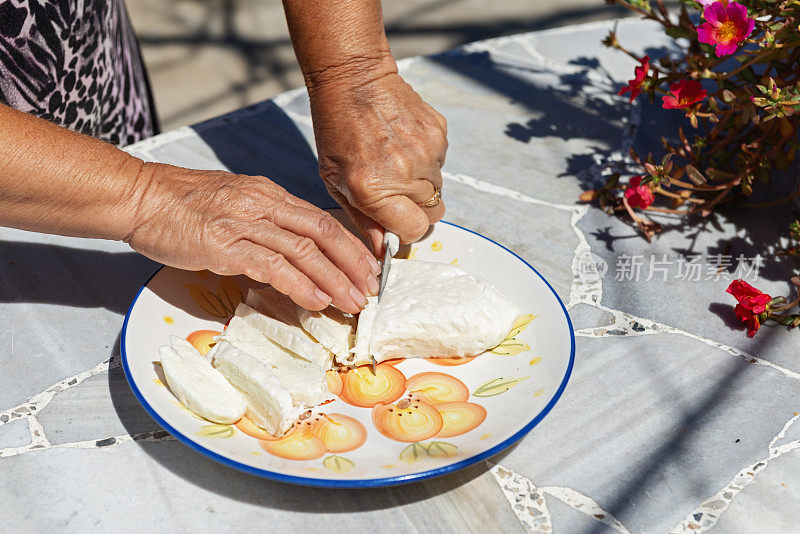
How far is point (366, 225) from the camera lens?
1.60 m

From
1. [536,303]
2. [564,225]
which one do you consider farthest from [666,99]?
[536,303]

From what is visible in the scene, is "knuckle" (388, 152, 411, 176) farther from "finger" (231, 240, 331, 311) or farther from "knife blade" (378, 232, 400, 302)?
"finger" (231, 240, 331, 311)

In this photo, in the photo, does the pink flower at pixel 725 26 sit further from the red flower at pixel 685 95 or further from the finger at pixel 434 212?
the finger at pixel 434 212

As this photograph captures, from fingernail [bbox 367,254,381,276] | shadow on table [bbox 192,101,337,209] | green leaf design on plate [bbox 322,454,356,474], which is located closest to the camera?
green leaf design on plate [bbox 322,454,356,474]

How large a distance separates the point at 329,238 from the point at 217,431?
1.40 feet

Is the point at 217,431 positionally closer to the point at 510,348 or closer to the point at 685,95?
the point at 510,348

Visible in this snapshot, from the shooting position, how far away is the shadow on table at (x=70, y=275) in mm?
1560

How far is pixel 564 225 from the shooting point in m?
1.90

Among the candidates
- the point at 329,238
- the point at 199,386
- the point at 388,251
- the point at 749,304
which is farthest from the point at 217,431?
the point at 749,304

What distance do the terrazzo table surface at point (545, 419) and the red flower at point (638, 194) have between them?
0.09 meters

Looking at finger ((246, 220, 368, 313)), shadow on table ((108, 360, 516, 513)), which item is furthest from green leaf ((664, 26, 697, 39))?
shadow on table ((108, 360, 516, 513))

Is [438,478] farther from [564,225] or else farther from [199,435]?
[564,225]

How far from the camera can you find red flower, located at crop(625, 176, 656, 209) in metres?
1.79

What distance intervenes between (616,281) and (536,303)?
0.33 meters
